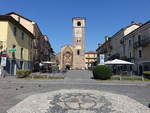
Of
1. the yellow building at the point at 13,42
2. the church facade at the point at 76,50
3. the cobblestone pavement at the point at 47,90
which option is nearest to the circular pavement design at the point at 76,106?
the cobblestone pavement at the point at 47,90

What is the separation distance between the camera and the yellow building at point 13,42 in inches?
939

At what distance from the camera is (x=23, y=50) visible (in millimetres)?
31500

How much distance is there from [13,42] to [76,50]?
4787cm

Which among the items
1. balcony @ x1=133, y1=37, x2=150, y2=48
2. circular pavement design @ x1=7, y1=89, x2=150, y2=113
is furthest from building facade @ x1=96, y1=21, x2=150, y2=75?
circular pavement design @ x1=7, y1=89, x2=150, y2=113

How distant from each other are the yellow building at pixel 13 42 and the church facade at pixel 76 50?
40.5 meters

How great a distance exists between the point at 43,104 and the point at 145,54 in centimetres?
2878

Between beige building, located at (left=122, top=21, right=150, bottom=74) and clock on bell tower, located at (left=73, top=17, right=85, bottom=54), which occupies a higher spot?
clock on bell tower, located at (left=73, top=17, right=85, bottom=54)

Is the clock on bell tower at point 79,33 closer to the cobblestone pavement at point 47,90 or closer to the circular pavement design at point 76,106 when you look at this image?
the cobblestone pavement at point 47,90

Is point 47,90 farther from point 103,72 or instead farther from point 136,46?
point 136,46

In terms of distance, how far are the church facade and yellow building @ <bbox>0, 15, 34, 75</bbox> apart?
40.5m

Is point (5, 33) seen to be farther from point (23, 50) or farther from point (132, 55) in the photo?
point (132, 55)

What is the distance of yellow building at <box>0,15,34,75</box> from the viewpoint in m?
23.8

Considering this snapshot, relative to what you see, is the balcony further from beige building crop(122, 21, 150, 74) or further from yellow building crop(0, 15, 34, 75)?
yellow building crop(0, 15, 34, 75)

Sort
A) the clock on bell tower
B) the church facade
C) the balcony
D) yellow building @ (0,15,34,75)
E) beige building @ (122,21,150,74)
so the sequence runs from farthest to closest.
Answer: the clock on bell tower → the church facade → beige building @ (122,21,150,74) → the balcony → yellow building @ (0,15,34,75)
